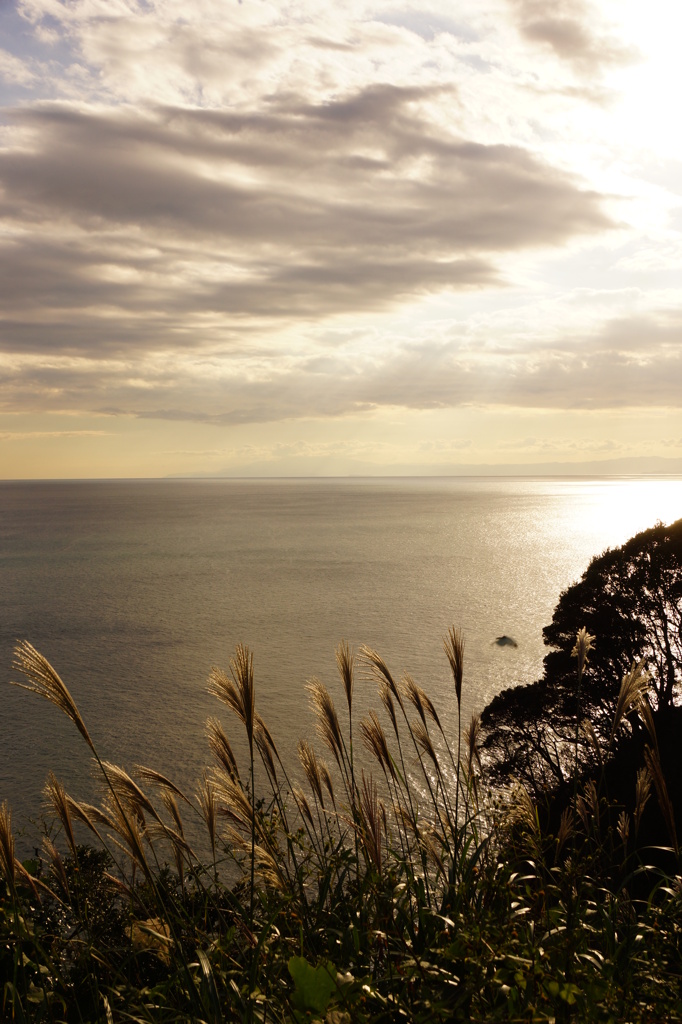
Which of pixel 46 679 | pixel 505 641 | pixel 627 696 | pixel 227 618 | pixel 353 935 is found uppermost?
pixel 46 679

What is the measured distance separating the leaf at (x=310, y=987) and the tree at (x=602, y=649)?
59.4 feet

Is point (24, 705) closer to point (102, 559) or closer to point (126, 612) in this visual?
point (126, 612)

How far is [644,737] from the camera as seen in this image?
17.2 meters

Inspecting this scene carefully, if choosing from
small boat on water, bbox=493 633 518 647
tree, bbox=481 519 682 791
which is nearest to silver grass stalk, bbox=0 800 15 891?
tree, bbox=481 519 682 791

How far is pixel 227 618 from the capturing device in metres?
57.3

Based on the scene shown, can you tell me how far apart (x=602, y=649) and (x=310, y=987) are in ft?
64.6

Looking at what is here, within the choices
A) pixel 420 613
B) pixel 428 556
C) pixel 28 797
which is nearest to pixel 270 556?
pixel 428 556

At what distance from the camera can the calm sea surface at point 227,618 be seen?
33344 millimetres

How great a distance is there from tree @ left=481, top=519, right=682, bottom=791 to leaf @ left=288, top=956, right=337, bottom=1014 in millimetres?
18102

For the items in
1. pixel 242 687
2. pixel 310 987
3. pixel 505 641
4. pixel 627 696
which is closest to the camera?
pixel 310 987

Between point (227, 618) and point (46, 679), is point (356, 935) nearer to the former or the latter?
point (46, 679)

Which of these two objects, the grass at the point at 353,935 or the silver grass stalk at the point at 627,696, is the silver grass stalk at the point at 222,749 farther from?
the silver grass stalk at the point at 627,696

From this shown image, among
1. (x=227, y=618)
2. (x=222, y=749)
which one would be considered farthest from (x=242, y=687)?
(x=227, y=618)

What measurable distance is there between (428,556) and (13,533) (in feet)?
265
